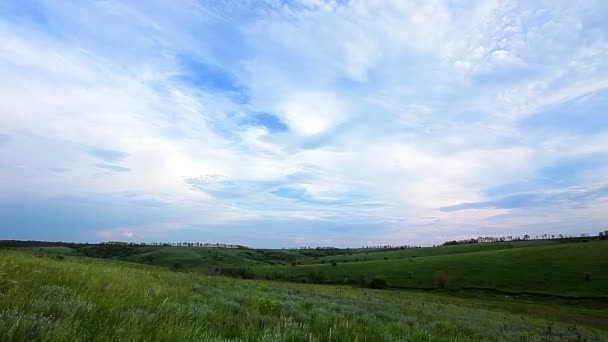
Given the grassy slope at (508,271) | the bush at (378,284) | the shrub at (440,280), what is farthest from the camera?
the bush at (378,284)

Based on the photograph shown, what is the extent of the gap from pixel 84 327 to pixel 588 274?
428 feet

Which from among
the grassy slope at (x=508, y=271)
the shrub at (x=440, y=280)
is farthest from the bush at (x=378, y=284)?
the shrub at (x=440, y=280)

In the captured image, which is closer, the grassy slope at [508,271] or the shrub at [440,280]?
the grassy slope at [508,271]

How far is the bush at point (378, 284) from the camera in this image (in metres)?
117

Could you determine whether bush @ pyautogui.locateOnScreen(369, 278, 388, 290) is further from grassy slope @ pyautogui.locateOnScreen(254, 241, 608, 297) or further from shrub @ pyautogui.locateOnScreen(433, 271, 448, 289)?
shrub @ pyautogui.locateOnScreen(433, 271, 448, 289)

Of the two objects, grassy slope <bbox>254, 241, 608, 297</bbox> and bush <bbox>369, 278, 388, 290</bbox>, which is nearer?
grassy slope <bbox>254, 241, 608, 297</bbox>

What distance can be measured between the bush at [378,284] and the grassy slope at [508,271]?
5.59m

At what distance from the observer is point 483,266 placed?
12812 cm

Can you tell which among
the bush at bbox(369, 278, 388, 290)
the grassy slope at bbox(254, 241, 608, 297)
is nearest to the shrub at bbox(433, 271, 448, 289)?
the grassy slope at bbox(254, 241, 608, 297)

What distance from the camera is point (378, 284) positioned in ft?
388

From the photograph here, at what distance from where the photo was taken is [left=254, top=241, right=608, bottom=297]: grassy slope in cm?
9975

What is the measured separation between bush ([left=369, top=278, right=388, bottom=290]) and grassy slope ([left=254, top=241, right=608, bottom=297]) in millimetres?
5585

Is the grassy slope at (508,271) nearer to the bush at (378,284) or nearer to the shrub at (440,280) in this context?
the shrub at (440,280)

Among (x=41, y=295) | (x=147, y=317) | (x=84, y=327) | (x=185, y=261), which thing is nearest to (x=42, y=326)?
(x=84, y=327)
